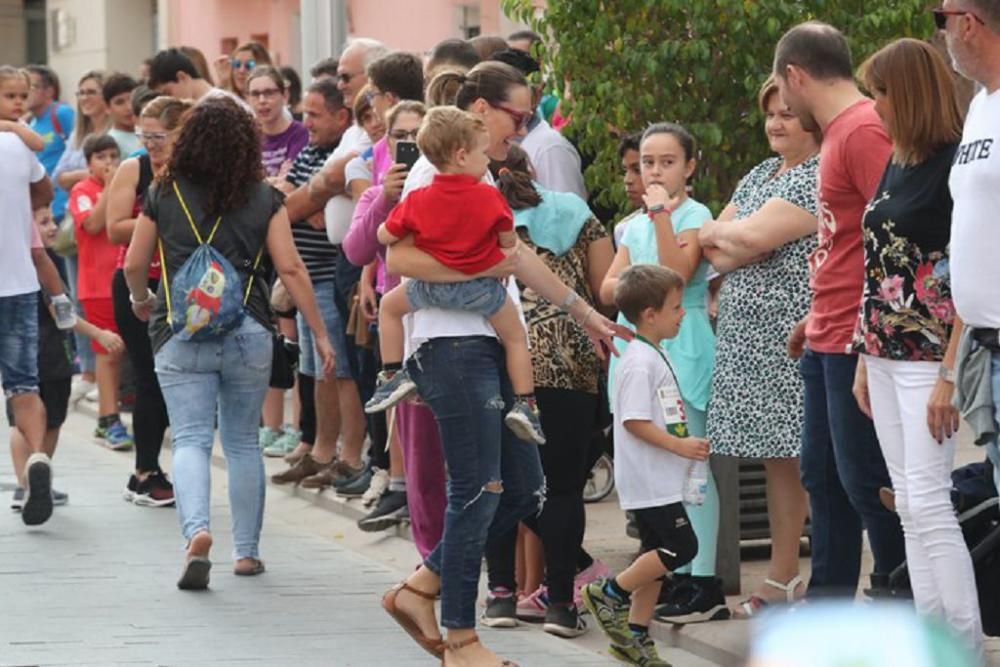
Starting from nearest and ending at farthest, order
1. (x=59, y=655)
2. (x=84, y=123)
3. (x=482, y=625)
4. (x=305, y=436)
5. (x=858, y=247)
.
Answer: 1. (x=858, y=247)
2. (x=59, y=655)
3. (x=482, y=625)
4. (x=305, y=436)
5. (x=84, y=123)

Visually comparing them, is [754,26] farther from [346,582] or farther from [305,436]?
[305,436]

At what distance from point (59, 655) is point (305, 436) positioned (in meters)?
4.98

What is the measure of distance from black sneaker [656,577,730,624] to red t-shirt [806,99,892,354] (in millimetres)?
1218

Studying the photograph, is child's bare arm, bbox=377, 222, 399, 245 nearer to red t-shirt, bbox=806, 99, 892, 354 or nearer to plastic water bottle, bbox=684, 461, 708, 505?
plastic water bottle, bbox=684, 461, 708, 505

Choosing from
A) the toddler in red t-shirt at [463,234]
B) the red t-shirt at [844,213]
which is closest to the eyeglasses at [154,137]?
the toddler in red t-shirt at [463,234]

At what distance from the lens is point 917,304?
18.7ft

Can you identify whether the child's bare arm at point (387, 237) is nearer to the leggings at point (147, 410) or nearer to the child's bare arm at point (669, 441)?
the child's bare arm at point (669, 441)

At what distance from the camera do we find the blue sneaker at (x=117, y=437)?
13.1 m

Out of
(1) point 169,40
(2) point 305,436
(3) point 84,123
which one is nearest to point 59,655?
Answer: (2) point 305,436

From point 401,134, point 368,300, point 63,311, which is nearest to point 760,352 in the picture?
point 401,134

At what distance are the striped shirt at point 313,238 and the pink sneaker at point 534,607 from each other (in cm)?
372

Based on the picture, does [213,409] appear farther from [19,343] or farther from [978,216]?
[978,216]

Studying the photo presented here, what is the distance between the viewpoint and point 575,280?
23.7ft

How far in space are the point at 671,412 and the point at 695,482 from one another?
25cm
